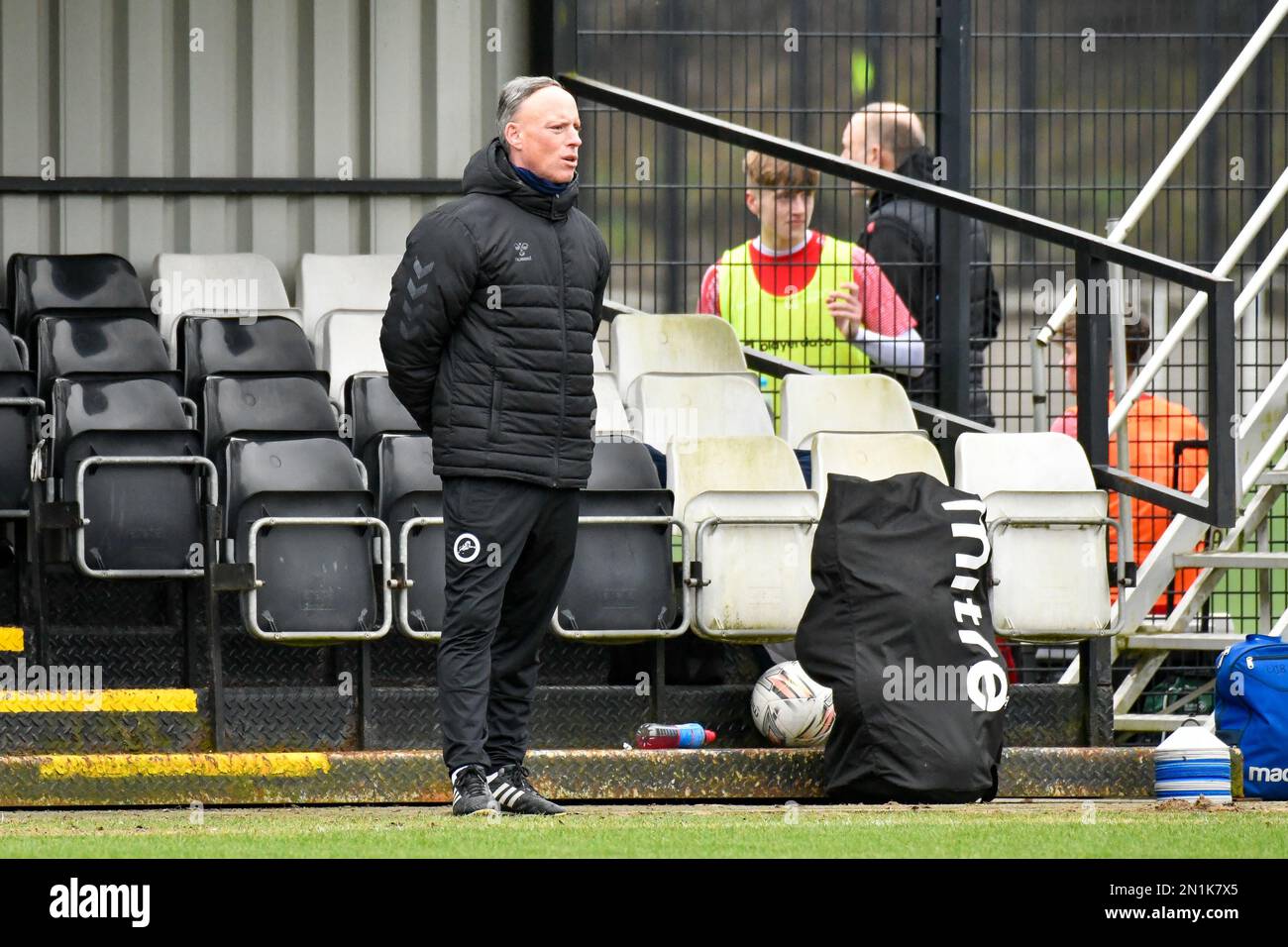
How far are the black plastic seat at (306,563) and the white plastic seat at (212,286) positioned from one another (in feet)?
5.42

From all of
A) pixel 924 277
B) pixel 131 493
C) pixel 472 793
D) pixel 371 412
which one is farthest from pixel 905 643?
pixel 924 277

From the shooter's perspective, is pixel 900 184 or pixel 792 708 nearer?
pixel 792 708

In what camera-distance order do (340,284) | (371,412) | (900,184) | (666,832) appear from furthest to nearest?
(340,284), (900,184), (371,412), (666,832)

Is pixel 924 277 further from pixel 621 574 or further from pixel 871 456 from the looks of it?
pixel 621 574

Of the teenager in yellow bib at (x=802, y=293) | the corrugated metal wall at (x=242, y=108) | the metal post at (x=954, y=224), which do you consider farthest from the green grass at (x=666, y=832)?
the corrugated metal wall at (x=242, y=108)

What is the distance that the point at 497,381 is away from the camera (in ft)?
22.1

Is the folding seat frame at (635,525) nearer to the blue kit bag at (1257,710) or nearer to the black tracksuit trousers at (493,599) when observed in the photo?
the black tracksuit trousers at (493,599)

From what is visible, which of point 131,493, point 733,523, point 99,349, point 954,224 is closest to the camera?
point 131,493

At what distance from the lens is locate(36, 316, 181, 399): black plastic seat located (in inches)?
352

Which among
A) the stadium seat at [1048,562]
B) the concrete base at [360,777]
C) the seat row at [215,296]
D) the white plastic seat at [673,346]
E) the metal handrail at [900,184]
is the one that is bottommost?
the concrete base at [360,777]

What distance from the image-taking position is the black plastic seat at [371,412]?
8.84 meters

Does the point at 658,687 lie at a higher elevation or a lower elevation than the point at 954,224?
lower

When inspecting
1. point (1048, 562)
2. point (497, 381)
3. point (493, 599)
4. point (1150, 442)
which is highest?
point (497, 381)

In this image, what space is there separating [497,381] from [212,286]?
3.36 m
